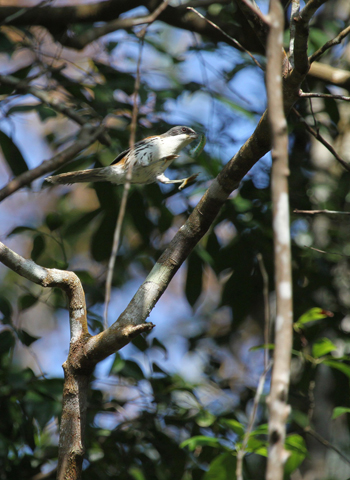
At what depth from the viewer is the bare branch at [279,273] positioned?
0.82m

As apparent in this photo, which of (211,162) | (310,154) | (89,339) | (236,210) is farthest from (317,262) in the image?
(89,339)

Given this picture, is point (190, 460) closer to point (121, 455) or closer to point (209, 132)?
point (121, 455)

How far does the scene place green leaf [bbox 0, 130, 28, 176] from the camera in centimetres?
318

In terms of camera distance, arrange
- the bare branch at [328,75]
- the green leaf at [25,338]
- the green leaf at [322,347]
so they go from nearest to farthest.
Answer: the green leaf at [322,347] → the green leaf at [25,338] → the bare branch at [328,75]

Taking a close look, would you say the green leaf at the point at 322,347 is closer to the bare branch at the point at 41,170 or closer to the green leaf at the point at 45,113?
the bare branch at the point at 41,170

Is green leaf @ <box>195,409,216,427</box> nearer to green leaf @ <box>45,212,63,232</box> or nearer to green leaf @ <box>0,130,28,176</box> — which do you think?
green leaf @ <box>45,212,63,232</box>

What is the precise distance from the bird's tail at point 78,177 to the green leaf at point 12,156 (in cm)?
64

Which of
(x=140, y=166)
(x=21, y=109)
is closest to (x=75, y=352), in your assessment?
(x=140, y=166)

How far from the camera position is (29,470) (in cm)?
290

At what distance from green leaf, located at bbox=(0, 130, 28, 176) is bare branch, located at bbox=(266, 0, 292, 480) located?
256cm

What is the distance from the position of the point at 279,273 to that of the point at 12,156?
2748 millimetres

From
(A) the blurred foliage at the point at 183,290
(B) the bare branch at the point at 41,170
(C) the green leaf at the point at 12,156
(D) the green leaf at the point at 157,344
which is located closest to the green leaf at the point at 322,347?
(A) the blurred foliage at the point at 183,290

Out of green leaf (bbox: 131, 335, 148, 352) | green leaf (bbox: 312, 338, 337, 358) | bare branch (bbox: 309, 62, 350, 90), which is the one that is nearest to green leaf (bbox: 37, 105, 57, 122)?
green leaf (bbox: 131, 335, 148, 352)

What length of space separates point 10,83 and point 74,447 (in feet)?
7.14
